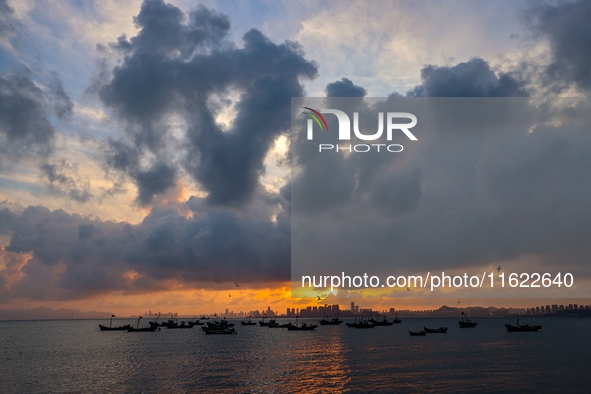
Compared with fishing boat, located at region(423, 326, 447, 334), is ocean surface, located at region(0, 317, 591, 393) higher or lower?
higher

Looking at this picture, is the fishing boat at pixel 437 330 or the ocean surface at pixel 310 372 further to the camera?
the fishing boat at pixel 437 330

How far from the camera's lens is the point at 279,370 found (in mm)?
68688

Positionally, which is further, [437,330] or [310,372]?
[437,330]

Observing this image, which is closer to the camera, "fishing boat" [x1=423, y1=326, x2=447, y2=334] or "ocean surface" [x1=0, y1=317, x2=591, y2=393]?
"ocean surface" [x1=0, y1=317, x2=591, y2=393]

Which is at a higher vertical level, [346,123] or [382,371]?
[346,123]

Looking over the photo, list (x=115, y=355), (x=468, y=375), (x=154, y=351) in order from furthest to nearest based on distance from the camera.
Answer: (x=154, y=351) → (x=115, y=355) → (x=468, y=375)

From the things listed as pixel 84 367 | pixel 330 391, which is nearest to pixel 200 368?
pixel 84 367

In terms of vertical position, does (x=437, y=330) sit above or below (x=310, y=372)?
below

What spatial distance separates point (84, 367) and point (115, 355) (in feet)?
62.1

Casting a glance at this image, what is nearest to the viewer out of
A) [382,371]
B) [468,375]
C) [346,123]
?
[346,123]

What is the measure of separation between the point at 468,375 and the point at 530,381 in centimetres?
772

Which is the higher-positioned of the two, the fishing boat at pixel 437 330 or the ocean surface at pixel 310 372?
the ocean surface at pixel 310 372

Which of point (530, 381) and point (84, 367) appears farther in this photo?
point (84, 367)

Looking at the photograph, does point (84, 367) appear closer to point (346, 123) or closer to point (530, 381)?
point (346, 123)
